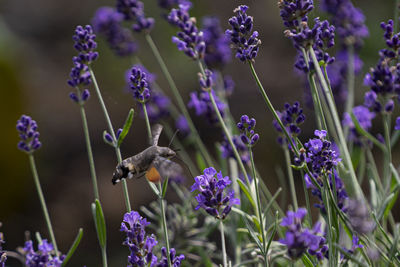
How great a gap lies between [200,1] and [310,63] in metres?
6.28

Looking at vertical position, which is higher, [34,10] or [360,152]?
[34,10]

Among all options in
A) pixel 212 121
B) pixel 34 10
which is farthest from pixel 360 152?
pixel 34 10

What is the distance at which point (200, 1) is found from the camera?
25.2ft

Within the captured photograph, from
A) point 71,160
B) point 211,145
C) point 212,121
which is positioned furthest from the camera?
point 71,160

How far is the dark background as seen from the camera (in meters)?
5.45

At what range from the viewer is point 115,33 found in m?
3.16

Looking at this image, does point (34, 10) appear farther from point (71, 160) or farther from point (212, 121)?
point (212, 121)

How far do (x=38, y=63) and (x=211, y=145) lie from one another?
10.5 ft

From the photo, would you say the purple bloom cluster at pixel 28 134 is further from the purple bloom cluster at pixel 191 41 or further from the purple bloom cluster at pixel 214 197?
the purple bloom cluster at pixel 214 197

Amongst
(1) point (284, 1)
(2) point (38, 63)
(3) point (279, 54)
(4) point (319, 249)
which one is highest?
(2) point (38, 63)

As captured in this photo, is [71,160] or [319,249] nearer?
[319,249]

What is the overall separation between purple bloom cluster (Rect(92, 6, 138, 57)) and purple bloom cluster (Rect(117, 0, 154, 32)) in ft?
1.25

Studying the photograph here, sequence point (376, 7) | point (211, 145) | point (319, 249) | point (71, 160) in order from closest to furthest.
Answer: point (319, 249), point (211, 145), point (71, 160), point (376, 7)

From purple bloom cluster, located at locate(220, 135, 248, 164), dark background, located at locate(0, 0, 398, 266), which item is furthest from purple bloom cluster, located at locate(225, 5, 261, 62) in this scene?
dark background, located at locate(0, 0, 398, 266)
